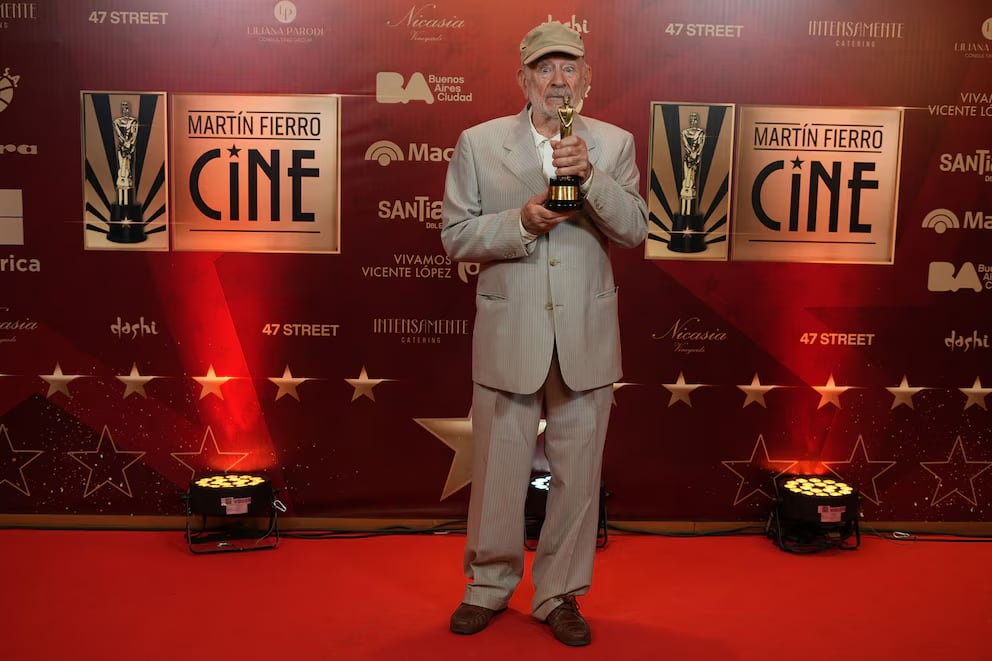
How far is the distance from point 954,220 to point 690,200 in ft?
3.25

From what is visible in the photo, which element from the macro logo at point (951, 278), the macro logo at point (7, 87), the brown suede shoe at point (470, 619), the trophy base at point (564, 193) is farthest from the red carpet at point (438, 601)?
the macro logo at point (7, 87)

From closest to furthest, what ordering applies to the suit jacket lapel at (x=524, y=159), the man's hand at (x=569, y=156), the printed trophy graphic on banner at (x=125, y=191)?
1. the man's hand at (x=569, y=156)
2. the suit jacket lapel at (x=524, y=159)
3. the printed trophy graphic on banner at (x=125, y=191)

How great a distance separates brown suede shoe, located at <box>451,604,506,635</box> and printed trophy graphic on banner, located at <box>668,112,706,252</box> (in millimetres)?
1558

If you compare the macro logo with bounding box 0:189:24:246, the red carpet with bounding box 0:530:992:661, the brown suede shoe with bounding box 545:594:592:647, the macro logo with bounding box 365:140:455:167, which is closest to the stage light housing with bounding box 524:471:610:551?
the red carpet with bounding box 0:530:992:661

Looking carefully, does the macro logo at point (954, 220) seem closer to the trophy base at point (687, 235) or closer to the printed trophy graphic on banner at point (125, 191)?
the trophy base at point (687, 235)

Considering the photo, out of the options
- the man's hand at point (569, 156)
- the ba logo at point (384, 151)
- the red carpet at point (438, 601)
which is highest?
the ba logo at point (384, 151)

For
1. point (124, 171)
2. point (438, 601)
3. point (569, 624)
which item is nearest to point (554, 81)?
point (569, 624)

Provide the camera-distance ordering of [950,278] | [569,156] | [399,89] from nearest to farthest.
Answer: [569,156] → [399,89] → [950,278]

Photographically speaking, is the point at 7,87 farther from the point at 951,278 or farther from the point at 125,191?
the point at 951,278

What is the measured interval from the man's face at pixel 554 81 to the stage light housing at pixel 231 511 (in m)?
1.77

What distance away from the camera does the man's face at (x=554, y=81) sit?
2627 millimetres

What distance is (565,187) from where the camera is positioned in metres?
2.51

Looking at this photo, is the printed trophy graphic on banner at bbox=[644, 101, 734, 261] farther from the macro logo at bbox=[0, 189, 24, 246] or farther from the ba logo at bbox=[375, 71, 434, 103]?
the macro logo at bbox=[0, 189, 24, 246]

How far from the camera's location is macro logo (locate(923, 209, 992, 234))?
3676mm
